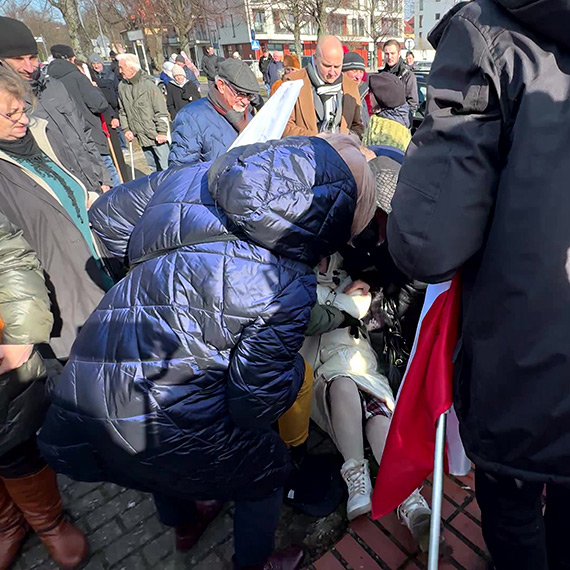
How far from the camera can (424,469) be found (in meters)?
1.67

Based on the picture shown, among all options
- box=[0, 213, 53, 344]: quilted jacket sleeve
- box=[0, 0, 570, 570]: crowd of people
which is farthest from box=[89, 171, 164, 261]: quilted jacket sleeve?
box=[0, 213, 53, 344]: quilted jacket sleeve

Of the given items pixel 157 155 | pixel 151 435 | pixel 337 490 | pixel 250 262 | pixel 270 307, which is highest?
pixel 250 262

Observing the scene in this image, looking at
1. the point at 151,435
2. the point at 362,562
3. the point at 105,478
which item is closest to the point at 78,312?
the point at 105,478

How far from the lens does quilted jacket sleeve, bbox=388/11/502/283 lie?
3.22 feet

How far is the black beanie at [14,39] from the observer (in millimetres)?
3197

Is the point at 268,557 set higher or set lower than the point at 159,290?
lower

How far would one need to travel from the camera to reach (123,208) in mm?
1730

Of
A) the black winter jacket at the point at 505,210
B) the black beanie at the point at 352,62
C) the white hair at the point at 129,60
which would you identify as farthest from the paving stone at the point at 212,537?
the white hair at the point at 129,60

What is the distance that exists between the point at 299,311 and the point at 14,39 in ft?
10.5

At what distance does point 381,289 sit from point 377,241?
322 millimetres

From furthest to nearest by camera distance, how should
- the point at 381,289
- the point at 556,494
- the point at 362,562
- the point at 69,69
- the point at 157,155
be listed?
the point at 157,155
the point at 69,69
the point at 381,289
the point at 362,562
the point at 556,494

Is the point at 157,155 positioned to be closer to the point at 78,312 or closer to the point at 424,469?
the point at 78,312

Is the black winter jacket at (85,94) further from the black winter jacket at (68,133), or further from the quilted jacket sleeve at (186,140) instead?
the quilted jacket sleeve at (186,140)

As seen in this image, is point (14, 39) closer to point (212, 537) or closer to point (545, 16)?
point (212, 537)
